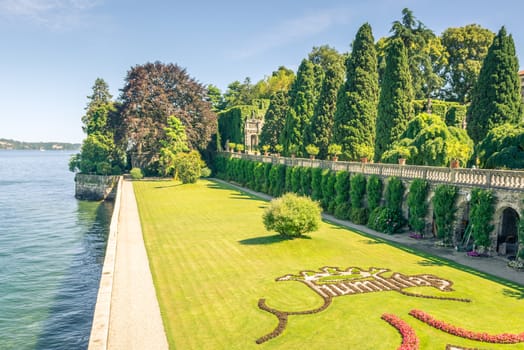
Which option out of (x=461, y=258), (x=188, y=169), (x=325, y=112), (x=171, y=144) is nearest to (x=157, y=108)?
(x=171, y=144)

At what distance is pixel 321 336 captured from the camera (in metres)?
12.3

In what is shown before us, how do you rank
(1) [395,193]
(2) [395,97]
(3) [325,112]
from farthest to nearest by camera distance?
(3) [325,112] → (2) [395,97] → (1) [395,193]

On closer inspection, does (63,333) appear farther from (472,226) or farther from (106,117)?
(106,117)

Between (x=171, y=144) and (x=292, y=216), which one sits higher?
(x=171, y=144)

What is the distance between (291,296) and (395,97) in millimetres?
29876

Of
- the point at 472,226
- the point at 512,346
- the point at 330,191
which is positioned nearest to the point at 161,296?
the point at 512,346

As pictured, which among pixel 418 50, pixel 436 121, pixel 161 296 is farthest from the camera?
pixel 418 50

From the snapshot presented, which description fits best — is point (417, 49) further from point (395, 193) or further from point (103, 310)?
point (103, 310)

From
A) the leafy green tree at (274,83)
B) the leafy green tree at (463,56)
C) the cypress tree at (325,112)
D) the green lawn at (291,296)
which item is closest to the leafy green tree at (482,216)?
the green lawn at (291,296)

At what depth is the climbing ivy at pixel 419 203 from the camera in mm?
26719

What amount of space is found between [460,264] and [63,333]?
62.0ft

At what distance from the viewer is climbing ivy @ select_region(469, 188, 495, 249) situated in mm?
21516

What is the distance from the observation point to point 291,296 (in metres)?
15.7

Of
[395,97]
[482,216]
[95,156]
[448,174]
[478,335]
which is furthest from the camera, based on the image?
[95,156]
